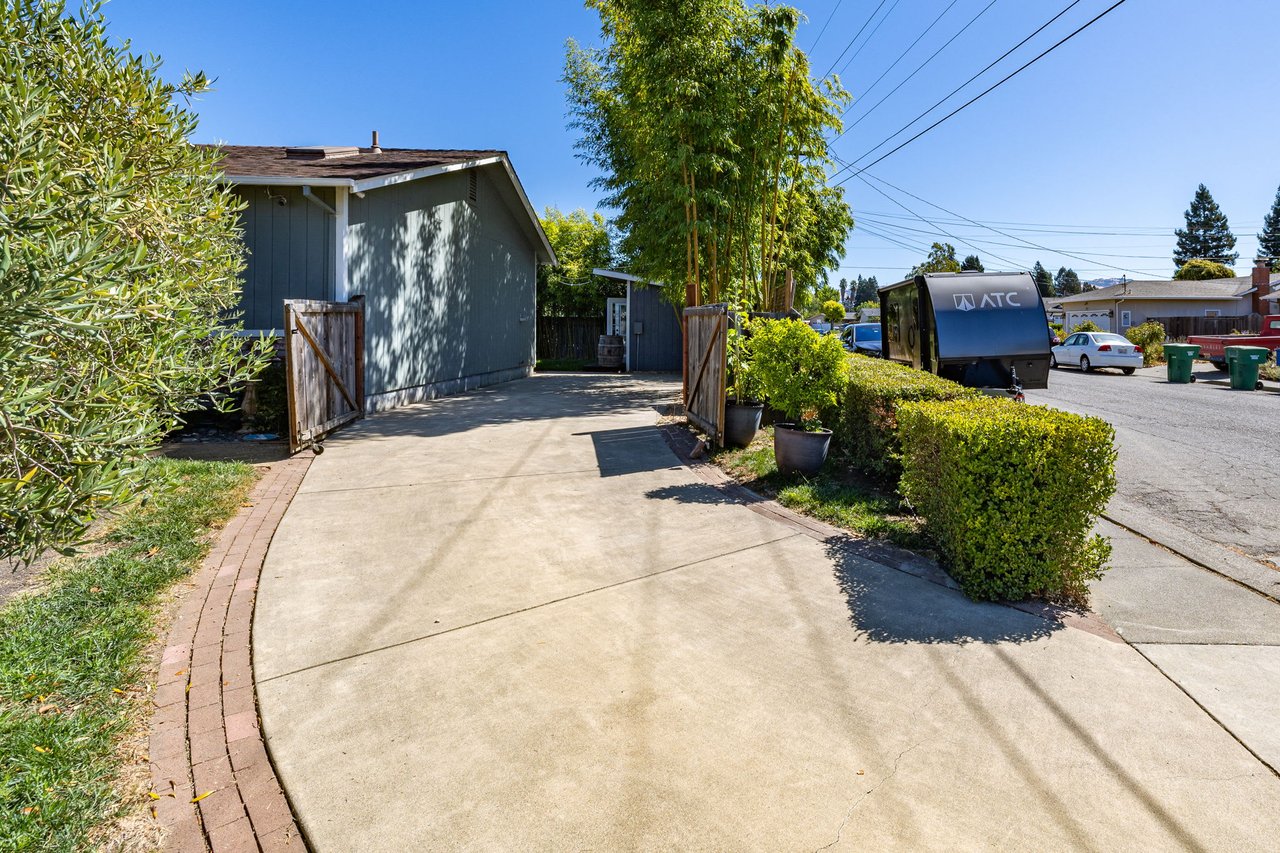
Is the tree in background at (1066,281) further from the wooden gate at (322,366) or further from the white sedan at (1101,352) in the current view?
the wooden gate at (322,366)

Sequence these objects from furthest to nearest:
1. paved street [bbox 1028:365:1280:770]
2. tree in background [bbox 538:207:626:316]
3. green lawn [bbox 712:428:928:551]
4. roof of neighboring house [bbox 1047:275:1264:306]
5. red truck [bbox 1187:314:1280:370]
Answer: roof of neighboring house [bbox 1047:275:1264:306] < tree in background [bbox 538:207:626:316] < red truck [bbox 1187:314:1280:370] < green lawn [bbox 712:428:928:551] < paved street [bbox 1028:365:1280:770]

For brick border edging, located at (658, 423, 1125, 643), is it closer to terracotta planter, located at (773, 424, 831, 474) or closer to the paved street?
the paved street

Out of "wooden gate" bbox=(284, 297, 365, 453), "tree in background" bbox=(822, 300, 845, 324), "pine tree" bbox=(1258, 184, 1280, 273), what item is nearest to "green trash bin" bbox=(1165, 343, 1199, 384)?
"wooden gate" bbox=(284, 297, 365, 453)

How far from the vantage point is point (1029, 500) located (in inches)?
142

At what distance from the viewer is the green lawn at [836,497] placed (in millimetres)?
4742

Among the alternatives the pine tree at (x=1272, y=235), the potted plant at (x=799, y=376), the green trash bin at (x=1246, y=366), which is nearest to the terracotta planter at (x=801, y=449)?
the potted plant at (x=799, y=376)

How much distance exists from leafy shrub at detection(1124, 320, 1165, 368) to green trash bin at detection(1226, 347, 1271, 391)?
994 centimetres

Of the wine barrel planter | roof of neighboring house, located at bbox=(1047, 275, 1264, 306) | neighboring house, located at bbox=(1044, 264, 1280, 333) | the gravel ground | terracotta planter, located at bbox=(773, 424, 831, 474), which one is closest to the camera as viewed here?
the gravel ground

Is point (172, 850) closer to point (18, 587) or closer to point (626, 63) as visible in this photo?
point (18, 587)

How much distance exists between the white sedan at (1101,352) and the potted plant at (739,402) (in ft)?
53.9

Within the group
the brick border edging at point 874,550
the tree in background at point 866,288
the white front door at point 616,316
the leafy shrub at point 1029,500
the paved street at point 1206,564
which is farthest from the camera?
the tree in background at point 866,288

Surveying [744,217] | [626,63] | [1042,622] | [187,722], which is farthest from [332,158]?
[1042,622]

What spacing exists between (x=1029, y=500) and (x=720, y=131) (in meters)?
7.85

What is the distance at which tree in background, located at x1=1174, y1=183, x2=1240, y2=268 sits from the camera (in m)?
70.2
